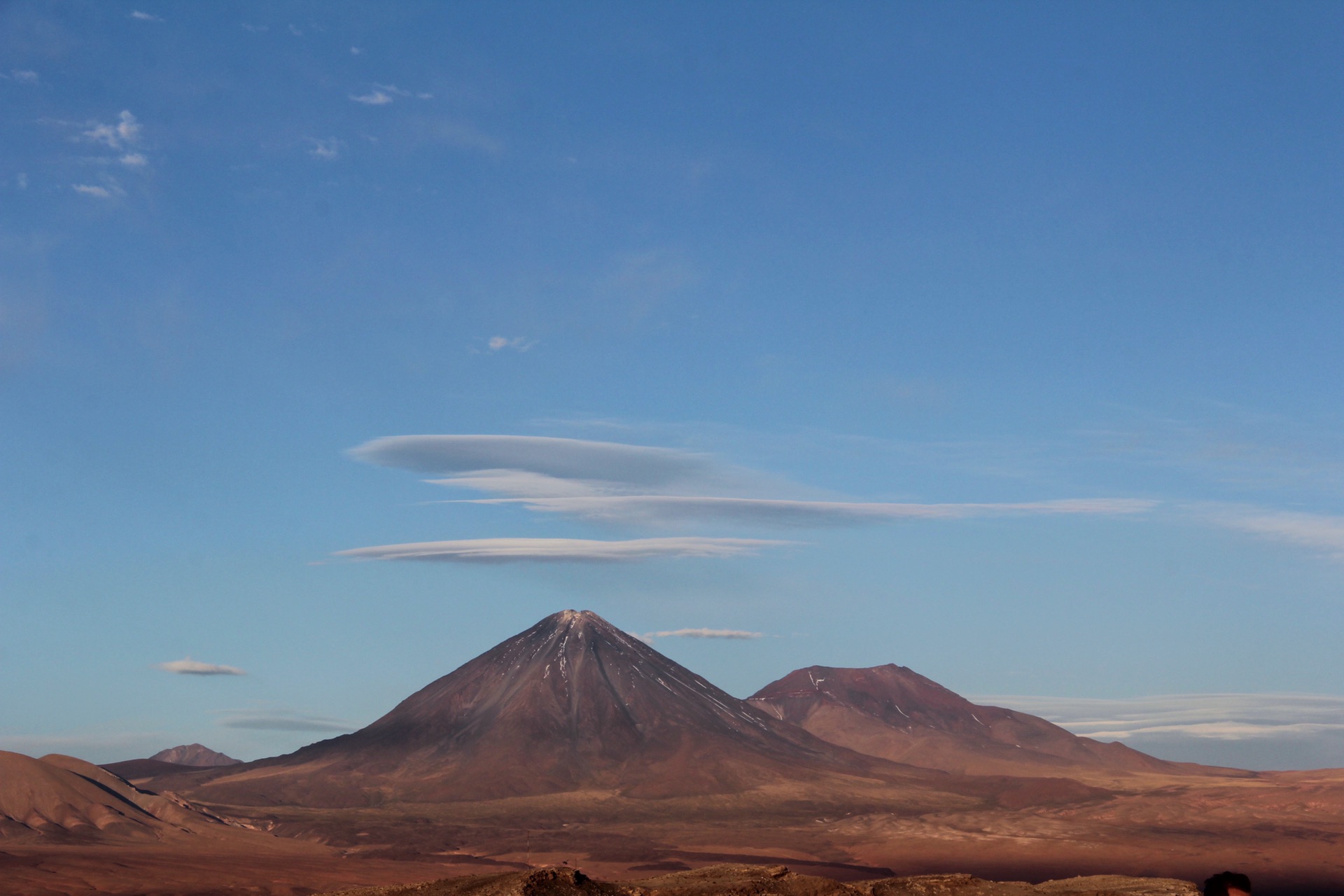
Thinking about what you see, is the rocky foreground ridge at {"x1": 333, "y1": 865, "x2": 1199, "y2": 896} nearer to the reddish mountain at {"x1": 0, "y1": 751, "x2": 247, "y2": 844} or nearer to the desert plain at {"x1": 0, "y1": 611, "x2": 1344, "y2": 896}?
the desert plain at {"x1": 0, "y1": 611, "x2": 1344, "y2": 896}

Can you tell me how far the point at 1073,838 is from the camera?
121 metres

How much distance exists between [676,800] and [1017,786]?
51372mm

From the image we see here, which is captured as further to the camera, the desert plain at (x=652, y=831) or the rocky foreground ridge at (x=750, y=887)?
the desert plain at (x=652, y=831)

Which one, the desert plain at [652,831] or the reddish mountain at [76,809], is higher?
the reddish mountain at [76,809]

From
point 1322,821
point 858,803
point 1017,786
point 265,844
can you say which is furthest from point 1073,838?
point 265,844

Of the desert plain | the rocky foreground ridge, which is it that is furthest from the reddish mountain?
the rocky foreground ridge

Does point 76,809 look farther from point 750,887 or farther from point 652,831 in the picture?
point 750,887

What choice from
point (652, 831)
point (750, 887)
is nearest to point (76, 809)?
point (652, 831)

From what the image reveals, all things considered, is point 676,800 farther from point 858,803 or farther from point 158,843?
point 158,843

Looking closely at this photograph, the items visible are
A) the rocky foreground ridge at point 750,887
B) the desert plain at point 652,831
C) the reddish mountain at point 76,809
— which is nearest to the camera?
the rocky foreground ridge at point 750,887

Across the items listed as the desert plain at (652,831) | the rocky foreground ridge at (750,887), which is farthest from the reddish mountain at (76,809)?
the rocky foreground ridge at (750,887)

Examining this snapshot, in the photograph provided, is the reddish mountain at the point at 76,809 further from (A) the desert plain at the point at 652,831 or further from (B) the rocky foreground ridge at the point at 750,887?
(B) the rocky foreground ridge at the point at 750,887

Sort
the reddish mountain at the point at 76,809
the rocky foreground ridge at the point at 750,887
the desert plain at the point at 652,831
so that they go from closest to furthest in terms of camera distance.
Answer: the rocky foreground ridge at the point at 750,887 < the desert plain at the point at 652,831 < the reddish mountain at the point at 76,809

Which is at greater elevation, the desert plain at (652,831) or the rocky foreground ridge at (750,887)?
the rocky foreground ridge at (750,887)
